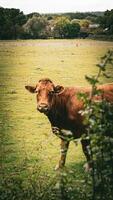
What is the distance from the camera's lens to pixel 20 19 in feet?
74.4

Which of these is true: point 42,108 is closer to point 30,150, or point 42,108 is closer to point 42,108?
point 42,108

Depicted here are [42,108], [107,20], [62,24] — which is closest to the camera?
[42,108]

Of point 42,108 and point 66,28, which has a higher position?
point 42,108

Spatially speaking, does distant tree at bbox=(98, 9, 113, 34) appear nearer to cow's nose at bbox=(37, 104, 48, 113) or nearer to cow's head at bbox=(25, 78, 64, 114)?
cow's head at bbox=(25, 78, 64, 114)

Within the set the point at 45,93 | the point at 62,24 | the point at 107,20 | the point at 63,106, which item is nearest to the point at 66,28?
the point at 62,24

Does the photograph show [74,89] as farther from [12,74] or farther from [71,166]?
[12,74]

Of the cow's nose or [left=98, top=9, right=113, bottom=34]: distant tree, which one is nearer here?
the cow's nose

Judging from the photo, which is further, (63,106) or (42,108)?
(63,106)

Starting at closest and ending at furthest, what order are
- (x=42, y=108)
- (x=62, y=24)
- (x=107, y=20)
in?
(x=42, y=108) < (x=107, y=20) < (x=62, y=24)

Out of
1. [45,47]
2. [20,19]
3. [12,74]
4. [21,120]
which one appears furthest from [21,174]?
[45,47]

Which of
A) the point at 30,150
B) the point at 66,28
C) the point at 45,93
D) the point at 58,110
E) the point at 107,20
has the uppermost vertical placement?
the point at 107,20

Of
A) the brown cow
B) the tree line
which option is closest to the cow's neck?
the brown cow

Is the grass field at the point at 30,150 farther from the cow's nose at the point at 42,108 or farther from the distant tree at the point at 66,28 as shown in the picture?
the distant tree at the point at 66,28

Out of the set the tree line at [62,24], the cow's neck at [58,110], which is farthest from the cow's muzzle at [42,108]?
the tree line at [62,24]
